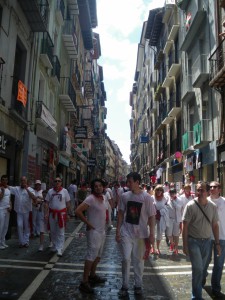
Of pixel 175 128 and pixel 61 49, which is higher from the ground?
pixel 61 49

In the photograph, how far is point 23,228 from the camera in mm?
9484

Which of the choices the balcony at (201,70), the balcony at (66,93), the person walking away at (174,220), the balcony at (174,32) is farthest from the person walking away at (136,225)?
the balcony at (174,32)

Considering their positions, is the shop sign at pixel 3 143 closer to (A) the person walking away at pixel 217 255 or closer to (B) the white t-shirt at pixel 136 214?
(B) the white t-shirt at pixel 136 214

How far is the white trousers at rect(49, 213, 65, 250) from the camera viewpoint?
820 centimetres

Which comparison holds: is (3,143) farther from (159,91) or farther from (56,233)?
(159,91)

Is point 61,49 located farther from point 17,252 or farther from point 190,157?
point 17,252

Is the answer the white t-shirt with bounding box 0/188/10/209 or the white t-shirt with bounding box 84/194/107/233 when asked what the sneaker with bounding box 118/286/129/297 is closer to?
the white t-shirt with bounding box 84/194/107/233

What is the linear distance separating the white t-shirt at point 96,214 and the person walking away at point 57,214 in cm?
265

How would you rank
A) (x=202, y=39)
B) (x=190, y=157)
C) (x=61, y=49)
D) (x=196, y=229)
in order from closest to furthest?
(x=196, y=229) → (x=202, y=39) → (x=190, y=157) → (x=61, y=49)

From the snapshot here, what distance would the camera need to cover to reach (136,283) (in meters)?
5.45

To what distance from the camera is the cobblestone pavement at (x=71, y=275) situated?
17.1 feet

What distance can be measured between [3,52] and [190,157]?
1300 cm

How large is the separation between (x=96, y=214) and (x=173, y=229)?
411 cm

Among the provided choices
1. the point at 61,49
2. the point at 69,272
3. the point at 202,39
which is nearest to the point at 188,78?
the point at 202,39
